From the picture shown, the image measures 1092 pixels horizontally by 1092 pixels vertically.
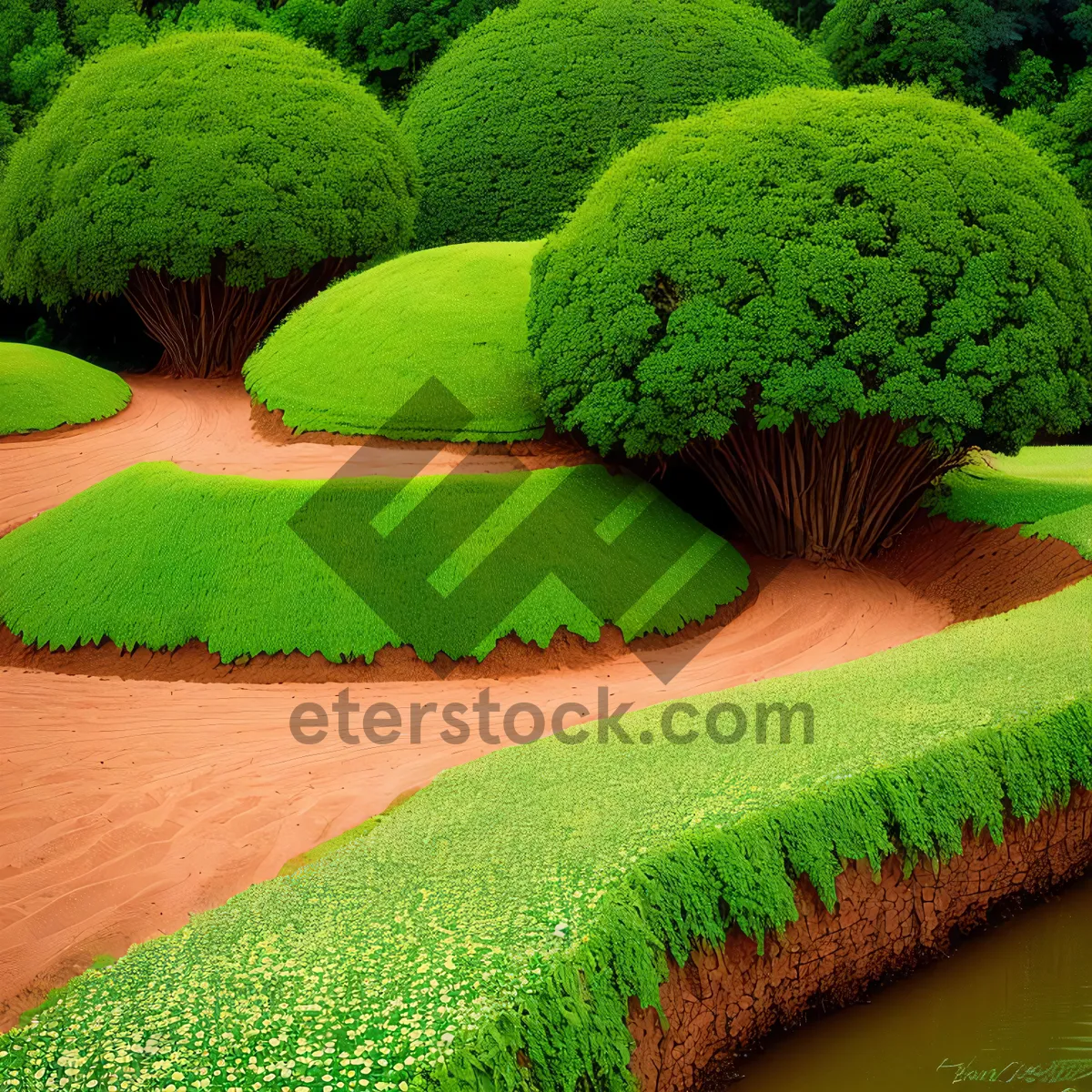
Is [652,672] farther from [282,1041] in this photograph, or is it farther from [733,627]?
[282,1041]

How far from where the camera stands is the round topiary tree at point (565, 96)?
727 inches

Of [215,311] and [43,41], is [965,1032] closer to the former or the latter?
[215,311]

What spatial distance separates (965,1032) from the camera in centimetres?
559

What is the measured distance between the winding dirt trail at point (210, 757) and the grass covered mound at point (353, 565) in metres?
0.44

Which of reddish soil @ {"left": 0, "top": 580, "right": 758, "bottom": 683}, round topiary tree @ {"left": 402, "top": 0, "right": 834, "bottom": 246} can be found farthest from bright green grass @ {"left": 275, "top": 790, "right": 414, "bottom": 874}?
round topiary tree @ {"left": 402, "top": 0, "right": 834, "bottom": 246}

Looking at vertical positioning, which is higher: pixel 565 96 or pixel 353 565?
pixel 565 96

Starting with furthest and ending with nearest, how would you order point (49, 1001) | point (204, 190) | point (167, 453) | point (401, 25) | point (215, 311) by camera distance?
point (401, 25), point (215, 311), point (204, 190), point (167, 453), point (49, 1001)

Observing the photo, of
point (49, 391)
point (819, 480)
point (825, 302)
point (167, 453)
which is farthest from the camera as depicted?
point (49, 391)

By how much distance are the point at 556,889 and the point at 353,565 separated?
5177mm

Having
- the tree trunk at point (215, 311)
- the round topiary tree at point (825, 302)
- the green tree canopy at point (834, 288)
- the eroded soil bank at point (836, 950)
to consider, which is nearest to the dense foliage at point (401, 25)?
the tree trunk at point (215, 311)

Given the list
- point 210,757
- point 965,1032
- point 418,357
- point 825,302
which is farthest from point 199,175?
point 965,1032

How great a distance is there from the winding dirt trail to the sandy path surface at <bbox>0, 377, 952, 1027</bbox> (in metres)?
0.01

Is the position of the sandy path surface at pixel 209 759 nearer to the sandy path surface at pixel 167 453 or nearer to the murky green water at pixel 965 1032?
the sandy path surface at pixel 167 453

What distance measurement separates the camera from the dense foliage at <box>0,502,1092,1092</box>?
13.7 ft
